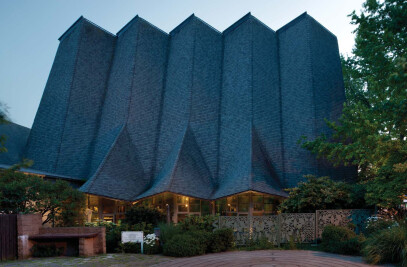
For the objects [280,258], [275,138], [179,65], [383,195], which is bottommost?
[280,258]

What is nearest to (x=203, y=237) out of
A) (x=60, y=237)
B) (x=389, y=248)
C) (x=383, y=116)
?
(x=60, y=237)

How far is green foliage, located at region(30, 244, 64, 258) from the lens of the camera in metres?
12.9

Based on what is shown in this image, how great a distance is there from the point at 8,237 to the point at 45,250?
58.5 inches

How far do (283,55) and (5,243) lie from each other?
2551cm

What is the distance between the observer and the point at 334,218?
1750 cm

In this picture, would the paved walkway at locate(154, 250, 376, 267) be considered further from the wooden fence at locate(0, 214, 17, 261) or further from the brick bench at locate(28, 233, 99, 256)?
the wooden fence at locate(0, 214, 17, 261)

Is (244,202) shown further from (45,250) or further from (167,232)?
(45,250)

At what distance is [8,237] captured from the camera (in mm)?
12445

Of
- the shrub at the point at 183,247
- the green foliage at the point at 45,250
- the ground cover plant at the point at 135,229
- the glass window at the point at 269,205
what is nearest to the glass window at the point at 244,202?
the glass window at the point at 269,205

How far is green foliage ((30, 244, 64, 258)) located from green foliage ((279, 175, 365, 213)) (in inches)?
501

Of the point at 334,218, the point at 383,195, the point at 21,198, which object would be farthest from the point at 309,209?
the point at 21,198

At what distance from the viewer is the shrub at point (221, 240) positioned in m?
14.0

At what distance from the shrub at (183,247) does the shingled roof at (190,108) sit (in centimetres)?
880

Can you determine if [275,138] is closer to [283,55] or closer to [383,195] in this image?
[283,55]
